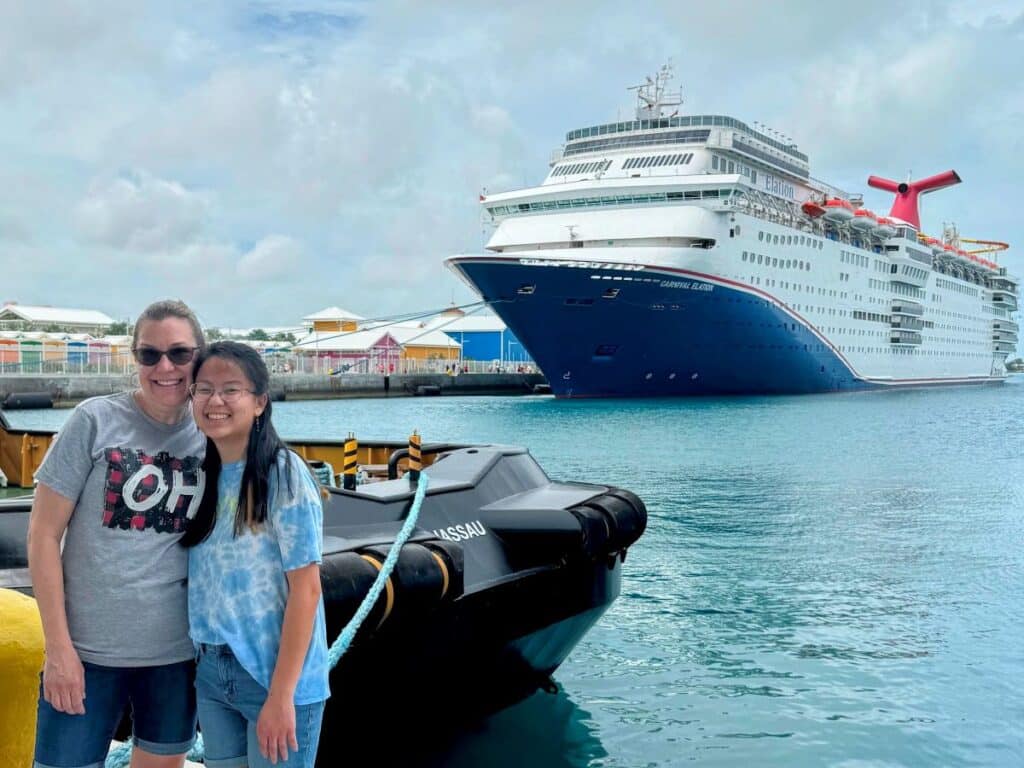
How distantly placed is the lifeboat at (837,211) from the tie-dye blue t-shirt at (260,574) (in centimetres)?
4835

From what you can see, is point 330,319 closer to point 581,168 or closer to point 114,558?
point 581,168

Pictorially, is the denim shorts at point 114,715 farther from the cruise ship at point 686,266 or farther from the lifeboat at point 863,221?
the lifeboat at point 863,221

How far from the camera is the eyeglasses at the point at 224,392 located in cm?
248

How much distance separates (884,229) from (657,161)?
17.0m

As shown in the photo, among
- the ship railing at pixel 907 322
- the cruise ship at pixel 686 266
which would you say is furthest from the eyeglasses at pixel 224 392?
the ship railing at pixel 907 322

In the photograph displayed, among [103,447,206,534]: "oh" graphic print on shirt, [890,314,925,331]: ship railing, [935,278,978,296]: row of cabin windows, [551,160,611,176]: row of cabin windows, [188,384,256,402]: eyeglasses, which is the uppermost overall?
[551,160,611,176]: row of cabin windows

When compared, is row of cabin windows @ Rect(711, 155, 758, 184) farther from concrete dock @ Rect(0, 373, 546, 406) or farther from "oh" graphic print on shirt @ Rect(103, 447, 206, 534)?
"oh" graphic print on shirt @ Rect(103, 447, 206, 534)

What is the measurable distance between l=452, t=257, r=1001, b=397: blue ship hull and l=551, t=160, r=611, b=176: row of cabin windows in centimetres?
919

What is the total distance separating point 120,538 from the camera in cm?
250

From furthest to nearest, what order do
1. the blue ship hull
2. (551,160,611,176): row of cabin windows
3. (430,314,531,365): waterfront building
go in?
(430,314,531,365): waterfront building
(551,160,611,176): row of cabin windows
the blue ship hull

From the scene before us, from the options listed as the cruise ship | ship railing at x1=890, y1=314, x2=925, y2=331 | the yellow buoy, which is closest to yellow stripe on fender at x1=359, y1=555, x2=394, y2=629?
the yellow buoy

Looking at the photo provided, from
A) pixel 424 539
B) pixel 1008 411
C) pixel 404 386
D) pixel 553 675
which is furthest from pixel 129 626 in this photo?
pixel 404 386

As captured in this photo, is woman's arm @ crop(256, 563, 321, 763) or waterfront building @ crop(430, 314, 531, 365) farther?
waterfront building @ crop(430, 314, 531, 365)

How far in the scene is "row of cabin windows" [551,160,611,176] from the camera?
44.3m
